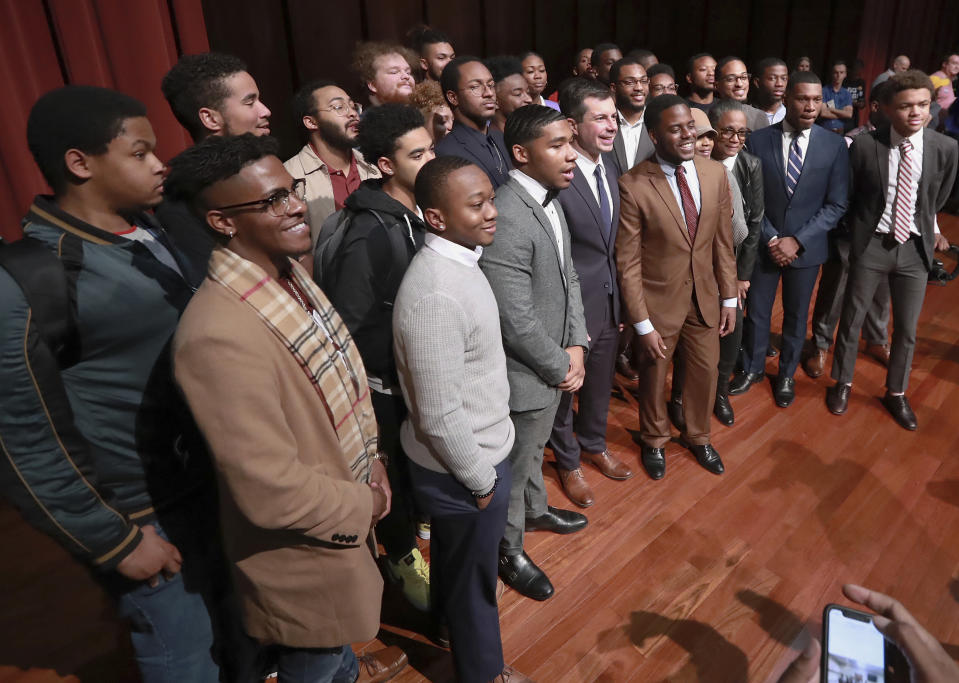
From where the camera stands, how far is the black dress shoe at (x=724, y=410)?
3.20 meters

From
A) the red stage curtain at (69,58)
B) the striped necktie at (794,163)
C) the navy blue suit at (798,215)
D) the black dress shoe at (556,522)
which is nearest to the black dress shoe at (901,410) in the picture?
the navy blue suit at (798,215)

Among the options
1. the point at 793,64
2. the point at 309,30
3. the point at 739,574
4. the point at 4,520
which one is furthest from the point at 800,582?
the point at 793,64

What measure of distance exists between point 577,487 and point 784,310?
1.57 m

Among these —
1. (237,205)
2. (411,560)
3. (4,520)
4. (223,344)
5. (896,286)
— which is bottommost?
(4,520)

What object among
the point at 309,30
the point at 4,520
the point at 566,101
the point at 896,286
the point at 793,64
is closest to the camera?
the point at 566,101

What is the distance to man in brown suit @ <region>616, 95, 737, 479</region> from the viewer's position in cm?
246

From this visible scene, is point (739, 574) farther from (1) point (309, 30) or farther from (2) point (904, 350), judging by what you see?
(1) point (309, 30)

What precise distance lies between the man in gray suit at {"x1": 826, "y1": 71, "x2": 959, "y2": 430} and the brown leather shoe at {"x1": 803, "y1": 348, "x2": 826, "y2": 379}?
0.30 m

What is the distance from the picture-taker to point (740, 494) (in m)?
2.68

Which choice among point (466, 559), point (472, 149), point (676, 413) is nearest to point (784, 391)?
point (676, 413)

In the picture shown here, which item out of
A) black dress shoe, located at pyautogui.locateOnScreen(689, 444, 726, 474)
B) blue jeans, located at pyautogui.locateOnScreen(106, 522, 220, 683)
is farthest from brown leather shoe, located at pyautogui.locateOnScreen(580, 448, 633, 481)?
blue jeans, located at pyautogui.locateOnScreen(106, 522, 220, 683)

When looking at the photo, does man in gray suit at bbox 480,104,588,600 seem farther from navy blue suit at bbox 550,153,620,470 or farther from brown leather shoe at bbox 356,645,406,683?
brown leather shoe at bbox 356,645,406,683

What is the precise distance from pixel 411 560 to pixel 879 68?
34.5ft

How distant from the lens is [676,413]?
3.21 metres
